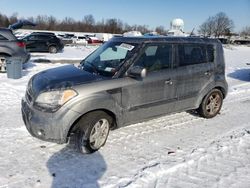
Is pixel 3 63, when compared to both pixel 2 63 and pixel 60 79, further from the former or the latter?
pixel 60 79

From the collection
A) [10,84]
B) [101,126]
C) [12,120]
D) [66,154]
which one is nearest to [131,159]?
[101,126]

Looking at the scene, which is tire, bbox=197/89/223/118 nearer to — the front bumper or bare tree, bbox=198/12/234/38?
the front bumper

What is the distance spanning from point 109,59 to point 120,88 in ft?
2.42

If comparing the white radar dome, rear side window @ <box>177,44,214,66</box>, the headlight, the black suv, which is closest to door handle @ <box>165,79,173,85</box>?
rear side window @ <box>177,44,214,66</box>

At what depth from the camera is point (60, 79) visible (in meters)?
4.63

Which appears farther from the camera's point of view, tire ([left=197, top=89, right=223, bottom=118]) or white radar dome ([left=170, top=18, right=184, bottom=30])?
white radar dome ([left=170, top=18, right=184, bottom=30])

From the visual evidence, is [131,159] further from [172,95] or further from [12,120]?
[12,120]

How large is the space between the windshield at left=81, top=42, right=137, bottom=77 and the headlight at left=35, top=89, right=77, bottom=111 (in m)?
0.83

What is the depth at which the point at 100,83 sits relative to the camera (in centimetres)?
463

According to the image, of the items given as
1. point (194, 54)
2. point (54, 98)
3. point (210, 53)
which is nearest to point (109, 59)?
point (54, 98)

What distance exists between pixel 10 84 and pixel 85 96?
5.79m

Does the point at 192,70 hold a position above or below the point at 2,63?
above

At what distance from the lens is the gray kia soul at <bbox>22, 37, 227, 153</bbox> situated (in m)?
4.36

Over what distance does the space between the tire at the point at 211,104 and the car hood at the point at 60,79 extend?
278 centimetres
